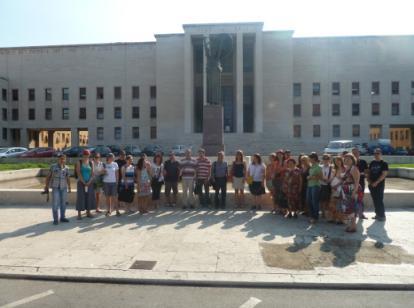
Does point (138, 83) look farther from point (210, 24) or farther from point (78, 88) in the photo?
point (210, 24)

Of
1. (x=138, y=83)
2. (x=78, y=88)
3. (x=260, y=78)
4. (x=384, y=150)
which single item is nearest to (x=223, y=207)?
(x=384, y=150)

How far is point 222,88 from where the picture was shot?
52031mm

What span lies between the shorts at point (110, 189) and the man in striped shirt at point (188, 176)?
193 centimetres

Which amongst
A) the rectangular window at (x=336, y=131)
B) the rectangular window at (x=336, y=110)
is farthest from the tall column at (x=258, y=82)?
the rectangular window at (x=336, y=110)

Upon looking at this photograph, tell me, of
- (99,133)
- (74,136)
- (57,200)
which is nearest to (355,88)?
(99,133)

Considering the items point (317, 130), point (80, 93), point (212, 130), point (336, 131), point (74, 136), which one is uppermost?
point (80, 93)

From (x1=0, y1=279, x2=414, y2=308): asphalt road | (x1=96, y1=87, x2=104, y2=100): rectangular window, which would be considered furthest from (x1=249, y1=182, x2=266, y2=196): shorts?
(x1=96, y1=87, x2=104, y2=100): rectangular window

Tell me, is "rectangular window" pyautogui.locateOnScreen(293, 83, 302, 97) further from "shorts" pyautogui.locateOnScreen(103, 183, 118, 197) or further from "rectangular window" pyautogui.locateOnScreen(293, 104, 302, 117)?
"shorts" pyautogui.locateOnScreen(103, 183, 118, 197)

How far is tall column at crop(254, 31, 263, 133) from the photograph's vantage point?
4822 centimetres

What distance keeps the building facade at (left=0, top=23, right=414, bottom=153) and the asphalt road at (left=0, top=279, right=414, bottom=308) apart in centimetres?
4091

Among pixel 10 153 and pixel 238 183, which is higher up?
pixel 10 153

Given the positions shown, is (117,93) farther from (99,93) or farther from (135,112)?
(135,112)

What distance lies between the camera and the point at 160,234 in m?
7.04

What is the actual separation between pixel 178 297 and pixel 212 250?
180 centimetres
